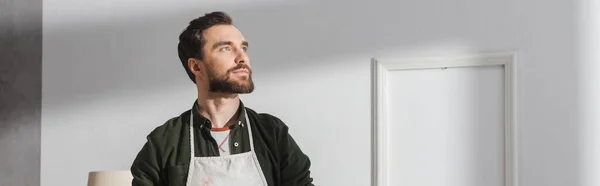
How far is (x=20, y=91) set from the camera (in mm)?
4020

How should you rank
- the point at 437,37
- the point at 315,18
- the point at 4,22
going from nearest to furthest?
the point at 437,37
the point at 315,18
the point at 4,22

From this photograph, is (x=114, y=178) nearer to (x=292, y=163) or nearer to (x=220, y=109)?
(x=220, y=109)

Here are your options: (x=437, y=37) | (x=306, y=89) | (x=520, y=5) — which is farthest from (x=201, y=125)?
(x=520, y=5)

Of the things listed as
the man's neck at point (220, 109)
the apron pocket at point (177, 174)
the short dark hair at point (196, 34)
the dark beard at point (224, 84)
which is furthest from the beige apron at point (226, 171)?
the short dark hair at point (196, 34)

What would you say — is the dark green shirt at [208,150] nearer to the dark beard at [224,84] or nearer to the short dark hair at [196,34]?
the dark beard at [224,84]

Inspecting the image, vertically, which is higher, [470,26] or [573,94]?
[470,26]

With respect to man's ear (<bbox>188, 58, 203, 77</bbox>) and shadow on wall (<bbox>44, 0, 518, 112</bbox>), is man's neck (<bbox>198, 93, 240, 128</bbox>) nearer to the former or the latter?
man's ear (<bbox>188, 58, 203, 77</bbox>)

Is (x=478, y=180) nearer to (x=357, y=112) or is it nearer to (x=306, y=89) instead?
(x=357, y=112)

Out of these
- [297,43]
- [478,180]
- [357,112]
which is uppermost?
[297,43]

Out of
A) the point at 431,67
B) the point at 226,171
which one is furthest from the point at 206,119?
the point at 431,67

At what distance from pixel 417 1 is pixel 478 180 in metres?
0.66

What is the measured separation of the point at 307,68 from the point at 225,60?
0.37 metres

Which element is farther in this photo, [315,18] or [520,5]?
[315,18]

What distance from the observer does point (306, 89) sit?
11.1 ft
